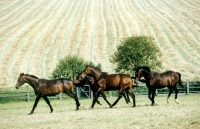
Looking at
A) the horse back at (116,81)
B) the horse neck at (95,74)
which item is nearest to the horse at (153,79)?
the horse back at (116,81)

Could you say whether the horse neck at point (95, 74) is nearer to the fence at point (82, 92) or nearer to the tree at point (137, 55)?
the fence at point (82, 92)

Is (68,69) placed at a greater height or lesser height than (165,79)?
greater

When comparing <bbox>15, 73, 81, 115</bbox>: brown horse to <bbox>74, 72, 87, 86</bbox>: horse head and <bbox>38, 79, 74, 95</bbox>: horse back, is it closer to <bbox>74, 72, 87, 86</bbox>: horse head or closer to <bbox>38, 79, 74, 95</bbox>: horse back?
<bbox>38, 79, 74, 95</bbox>: horse back

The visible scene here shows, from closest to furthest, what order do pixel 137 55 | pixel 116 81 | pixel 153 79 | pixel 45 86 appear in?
pixel 45 86, pixel 116 81, pixel 153 79, pixel 137 55

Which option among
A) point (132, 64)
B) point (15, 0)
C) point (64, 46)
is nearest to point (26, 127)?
point (132, 64)

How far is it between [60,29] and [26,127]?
205 ft

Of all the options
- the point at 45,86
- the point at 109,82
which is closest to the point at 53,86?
the point at 45,86

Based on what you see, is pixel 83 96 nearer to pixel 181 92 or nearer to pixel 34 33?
pixel 181 92

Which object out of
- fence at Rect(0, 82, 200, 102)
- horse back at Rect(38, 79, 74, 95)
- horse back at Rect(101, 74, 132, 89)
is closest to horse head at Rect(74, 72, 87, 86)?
horse back at Rect(38, 79, 74, 95)

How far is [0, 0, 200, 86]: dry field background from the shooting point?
5675 centimetres

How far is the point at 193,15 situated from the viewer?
81.2 m

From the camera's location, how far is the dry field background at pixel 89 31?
186ft

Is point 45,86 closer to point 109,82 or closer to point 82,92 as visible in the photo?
point 109,82

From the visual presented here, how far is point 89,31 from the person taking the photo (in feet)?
237
